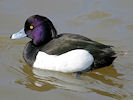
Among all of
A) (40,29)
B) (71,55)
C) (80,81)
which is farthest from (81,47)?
(40,29)

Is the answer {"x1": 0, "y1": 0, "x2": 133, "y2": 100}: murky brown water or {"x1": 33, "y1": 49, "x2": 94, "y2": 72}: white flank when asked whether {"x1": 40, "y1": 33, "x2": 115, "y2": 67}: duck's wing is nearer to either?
{"x1": 33, "y1": 49, "x2": 94, "y2": 72}: white flank

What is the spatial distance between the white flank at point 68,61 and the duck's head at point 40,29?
0.46 meters

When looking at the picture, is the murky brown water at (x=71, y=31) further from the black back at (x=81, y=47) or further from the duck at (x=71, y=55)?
the black back at (x=81, y=47)

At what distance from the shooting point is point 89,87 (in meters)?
5.66

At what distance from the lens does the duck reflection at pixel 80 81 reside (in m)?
5.58

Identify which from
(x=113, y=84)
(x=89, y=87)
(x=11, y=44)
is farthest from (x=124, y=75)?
(x=11, y=44)

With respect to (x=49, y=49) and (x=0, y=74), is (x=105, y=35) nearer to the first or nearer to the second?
(x=49, y=49)

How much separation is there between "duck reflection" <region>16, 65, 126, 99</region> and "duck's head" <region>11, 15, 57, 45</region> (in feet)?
1.94

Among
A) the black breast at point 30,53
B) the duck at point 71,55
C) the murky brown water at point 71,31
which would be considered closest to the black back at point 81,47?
the duck at point 71,55

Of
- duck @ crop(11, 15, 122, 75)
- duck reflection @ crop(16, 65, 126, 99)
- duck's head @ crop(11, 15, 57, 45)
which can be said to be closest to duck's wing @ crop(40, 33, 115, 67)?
duck @ crop(11, 15, 122, 75)

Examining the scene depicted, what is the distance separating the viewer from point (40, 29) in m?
6.50

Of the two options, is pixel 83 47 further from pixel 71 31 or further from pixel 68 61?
pixel 71 31

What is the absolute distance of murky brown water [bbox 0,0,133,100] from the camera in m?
5.54

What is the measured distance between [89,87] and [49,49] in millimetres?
998
